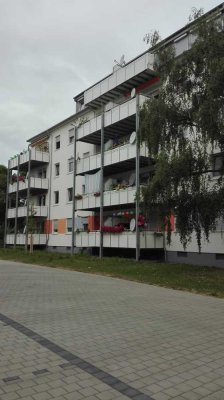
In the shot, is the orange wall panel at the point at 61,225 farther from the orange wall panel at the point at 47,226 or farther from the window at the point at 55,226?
the orange wall panel at the point at 47,226

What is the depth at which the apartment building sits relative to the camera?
2416 centimetres

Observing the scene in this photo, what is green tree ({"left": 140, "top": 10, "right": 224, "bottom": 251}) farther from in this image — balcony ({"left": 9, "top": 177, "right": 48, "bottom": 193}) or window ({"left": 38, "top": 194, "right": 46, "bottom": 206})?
window ({"left": 38, "top": 194, "right": 46, "bottom": 206})

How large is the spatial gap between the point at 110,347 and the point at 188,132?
43.1 feet

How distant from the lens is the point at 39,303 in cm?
1042

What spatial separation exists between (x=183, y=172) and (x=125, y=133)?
13.8 meters

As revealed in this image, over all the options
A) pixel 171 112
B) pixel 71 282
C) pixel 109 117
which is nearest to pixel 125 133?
pixel 109 117

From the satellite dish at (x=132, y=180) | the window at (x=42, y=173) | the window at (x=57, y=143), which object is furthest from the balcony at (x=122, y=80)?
the window at (x=42, y=173)

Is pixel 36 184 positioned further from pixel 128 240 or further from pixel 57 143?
pixel 128 240

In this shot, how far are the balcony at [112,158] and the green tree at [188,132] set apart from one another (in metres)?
5.59

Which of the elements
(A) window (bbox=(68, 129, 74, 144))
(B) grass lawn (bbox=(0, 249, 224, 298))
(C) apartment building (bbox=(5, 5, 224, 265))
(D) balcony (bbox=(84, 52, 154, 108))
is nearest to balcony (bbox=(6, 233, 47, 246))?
(C) apartment building (bbox=(5, 5, 224, 265))

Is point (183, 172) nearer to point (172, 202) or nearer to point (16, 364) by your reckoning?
point (172, 202)

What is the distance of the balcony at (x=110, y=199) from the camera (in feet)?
82.1

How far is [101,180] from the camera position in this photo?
1086 inches

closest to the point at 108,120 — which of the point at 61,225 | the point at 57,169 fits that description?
the point at 61,225
